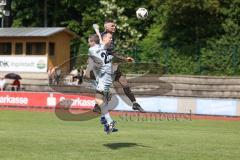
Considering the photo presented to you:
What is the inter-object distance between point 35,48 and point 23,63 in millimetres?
1722

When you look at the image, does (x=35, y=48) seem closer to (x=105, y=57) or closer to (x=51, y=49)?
(x=51, y=49)

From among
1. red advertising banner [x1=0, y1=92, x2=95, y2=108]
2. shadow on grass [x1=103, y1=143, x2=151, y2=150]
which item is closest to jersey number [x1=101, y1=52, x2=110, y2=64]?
shadow on grass [x1=103, y1=143, x2=151, y2=150]

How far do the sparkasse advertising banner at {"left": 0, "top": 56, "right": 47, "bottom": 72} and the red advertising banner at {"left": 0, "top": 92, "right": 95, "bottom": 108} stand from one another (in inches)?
465

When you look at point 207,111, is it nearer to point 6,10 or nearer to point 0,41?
point 0,41

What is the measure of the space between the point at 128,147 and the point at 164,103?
17.7m

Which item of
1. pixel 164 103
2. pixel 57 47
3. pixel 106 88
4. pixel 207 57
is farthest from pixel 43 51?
pixel 106 88

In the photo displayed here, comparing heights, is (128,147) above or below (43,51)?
below

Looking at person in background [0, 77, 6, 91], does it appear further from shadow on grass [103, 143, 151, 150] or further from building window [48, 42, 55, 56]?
shadow on grass [103, 143, 151, 150]

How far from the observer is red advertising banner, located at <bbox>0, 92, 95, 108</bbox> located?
31592 millimetres

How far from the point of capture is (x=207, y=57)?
37.2 meters

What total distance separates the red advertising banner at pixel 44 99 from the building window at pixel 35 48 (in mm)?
13095

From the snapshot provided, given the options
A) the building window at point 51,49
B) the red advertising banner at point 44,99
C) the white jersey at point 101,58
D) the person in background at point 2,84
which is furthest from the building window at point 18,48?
the white jersey at point 101,58

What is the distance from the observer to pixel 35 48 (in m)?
46.9

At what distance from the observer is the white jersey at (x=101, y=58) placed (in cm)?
1248
